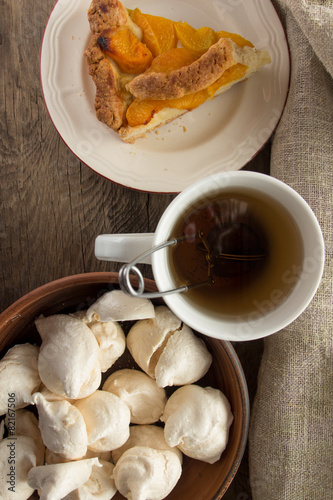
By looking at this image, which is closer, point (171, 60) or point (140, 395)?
point (140, 395)

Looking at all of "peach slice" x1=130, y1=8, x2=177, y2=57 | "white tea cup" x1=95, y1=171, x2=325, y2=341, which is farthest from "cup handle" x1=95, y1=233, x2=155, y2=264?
"peach slice" x1=130, y1=8, x2=177, y2=57

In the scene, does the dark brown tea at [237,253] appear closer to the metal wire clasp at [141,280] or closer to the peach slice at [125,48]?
the metal wire clasp at [141,280]

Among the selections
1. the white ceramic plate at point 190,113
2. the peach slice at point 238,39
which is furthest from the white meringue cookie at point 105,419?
the peach slice at point 238,39

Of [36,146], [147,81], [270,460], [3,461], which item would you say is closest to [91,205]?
[36,146]

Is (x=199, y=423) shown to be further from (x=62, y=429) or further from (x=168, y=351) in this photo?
(x=62, y=429)

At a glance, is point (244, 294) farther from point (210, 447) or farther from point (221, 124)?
point (221, 124)

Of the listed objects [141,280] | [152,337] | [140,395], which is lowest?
[140,395]

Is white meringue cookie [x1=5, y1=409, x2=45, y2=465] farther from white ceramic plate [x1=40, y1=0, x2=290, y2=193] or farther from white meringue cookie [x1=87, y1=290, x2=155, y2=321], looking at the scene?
white ceramic plate [x1=40, y1=0, x2=290, y2=193]

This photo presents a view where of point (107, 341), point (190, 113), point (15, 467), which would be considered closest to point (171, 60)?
point (190, 113)
